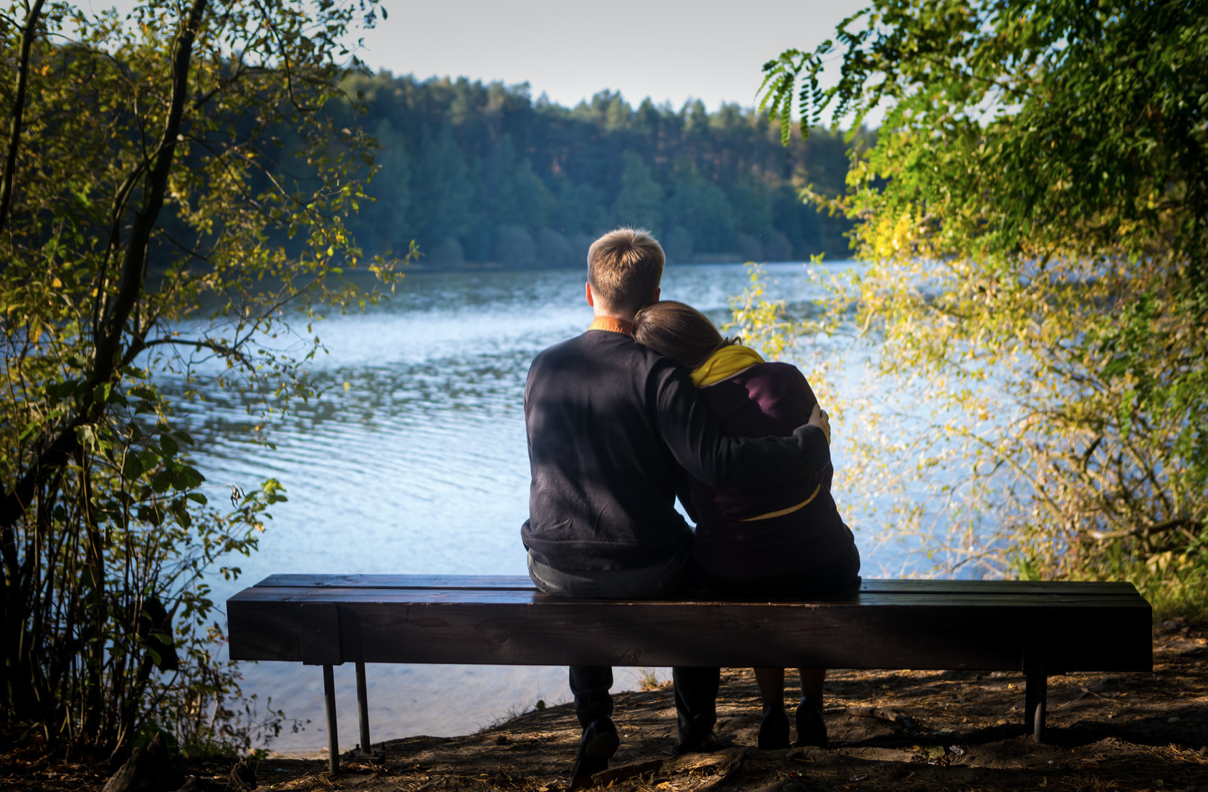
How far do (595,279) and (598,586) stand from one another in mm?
845

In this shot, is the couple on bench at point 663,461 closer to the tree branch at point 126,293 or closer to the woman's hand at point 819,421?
the woman's hand at point 819,421

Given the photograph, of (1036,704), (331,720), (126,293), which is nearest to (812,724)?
(1036,704)

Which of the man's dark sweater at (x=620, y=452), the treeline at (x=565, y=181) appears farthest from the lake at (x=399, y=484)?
the treeline at (x=565, y=181)

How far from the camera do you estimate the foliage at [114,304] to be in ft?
10.5

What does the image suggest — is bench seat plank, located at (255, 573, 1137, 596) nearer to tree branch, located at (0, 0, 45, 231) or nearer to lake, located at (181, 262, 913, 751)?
tree branch, located at (0, 0, 45, 231)

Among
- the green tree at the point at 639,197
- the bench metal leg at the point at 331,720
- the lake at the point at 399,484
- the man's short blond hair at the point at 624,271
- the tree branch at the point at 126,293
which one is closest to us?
the man's short blond hair at the point at 624,271

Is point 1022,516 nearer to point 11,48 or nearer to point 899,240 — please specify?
point 899,240

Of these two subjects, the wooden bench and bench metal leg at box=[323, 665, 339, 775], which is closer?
the wooden bench

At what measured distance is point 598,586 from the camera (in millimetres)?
2549

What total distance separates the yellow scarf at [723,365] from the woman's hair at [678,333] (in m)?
0.03

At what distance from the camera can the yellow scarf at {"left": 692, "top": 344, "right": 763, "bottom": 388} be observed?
2.45 meters

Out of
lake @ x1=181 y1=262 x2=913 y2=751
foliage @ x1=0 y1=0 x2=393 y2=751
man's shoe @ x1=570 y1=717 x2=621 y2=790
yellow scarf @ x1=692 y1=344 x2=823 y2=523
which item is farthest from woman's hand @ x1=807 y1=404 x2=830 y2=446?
lake @ x1=181 y1=262 x2=913 y2=751

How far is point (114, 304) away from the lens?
11.3 ft

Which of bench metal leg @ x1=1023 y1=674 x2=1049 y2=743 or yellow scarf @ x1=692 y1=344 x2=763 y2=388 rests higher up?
yellow scarf @ x1=692 y1=344 x2=763 y2=388
